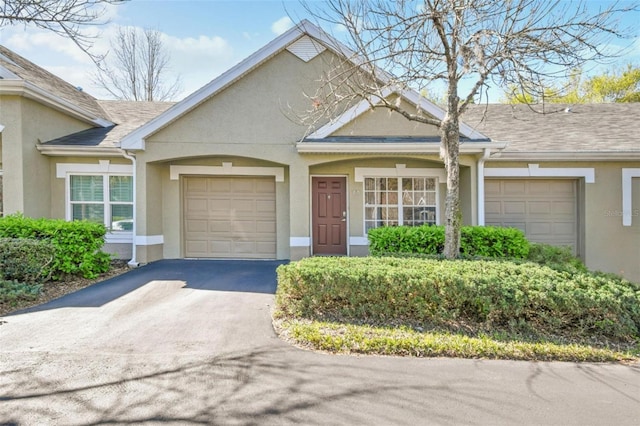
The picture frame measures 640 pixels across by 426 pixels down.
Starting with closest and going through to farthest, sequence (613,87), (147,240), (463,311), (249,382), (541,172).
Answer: (249,382), (463,311), (147,240), (541,172), (613,87)

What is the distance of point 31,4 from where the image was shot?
5324 millimetres

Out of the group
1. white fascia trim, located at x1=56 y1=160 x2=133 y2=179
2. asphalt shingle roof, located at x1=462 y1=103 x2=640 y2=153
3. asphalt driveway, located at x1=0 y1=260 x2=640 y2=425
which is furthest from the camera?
white fascia trim, located at x1=56 y1=160 x2=133 y2=179

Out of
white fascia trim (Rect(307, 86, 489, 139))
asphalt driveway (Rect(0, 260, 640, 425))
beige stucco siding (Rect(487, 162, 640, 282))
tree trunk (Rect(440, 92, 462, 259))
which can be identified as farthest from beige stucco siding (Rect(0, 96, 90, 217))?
beige stucco siding (Rect(487, 162, 640, 282))

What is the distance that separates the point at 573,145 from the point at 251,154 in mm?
8791

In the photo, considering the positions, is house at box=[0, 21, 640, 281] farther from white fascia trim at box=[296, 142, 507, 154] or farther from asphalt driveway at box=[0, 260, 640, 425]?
asphalt driveway at box=[0, 260, 640, 425]

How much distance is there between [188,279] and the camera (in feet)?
25.0

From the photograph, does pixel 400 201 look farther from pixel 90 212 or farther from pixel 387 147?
pixel 90 212

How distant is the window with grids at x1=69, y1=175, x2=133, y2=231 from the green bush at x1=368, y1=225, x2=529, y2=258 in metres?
7.13

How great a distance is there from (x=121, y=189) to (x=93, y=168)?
0.92 meters

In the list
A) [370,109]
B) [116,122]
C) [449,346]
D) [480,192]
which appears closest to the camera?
[449,346]

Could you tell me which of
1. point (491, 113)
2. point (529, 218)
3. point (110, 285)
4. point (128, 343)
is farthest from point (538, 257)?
point (110, 285)

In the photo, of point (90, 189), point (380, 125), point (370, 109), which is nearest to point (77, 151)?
point (90, 189)

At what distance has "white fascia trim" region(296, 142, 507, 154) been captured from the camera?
834 centimetres

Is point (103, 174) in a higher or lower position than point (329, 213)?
higher
